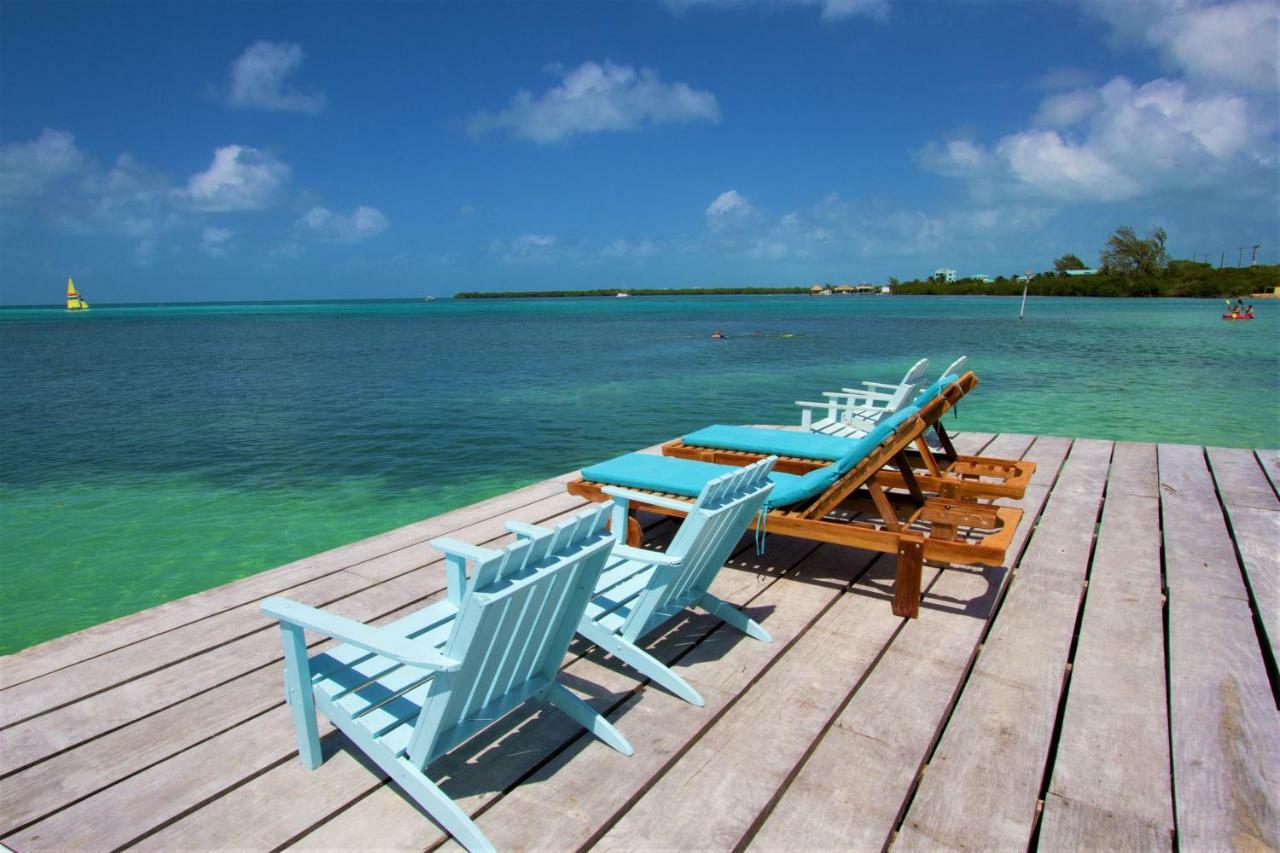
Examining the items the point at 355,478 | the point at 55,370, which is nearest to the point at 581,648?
the point at 355,478

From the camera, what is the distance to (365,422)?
1364 cm

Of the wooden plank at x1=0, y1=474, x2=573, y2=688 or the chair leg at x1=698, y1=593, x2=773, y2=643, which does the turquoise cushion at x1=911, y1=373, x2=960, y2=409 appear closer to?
the chair leg at x1=698, y1=593, x2=773, y2=643

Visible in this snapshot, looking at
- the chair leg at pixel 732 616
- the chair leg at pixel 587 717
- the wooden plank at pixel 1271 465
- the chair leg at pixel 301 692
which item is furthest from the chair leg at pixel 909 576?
the wooden plank at pixel 1271 465

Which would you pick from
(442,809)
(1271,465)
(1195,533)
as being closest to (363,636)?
(442,809)

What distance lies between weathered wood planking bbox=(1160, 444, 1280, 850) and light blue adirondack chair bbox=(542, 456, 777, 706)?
1493mm

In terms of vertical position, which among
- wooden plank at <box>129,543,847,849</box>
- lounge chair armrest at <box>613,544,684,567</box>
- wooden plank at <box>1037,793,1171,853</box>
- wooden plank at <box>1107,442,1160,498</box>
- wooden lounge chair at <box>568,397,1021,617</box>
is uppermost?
lounge chair armrest at <box>613,544,684,567</box>

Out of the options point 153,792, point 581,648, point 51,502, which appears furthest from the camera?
point 51,502

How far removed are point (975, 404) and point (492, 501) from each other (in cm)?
1192

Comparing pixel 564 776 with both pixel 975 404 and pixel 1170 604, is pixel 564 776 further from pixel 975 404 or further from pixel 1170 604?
pixel 975 404

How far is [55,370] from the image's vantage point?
25.0 meters

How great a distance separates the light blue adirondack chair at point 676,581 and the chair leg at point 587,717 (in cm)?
26

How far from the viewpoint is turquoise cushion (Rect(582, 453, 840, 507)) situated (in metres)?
3.89

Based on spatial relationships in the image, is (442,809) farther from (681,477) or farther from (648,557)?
(681,477)

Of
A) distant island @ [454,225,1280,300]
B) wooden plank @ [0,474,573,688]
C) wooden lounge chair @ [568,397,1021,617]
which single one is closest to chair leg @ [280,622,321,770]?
wooden plank @ [0,474,573,688]
